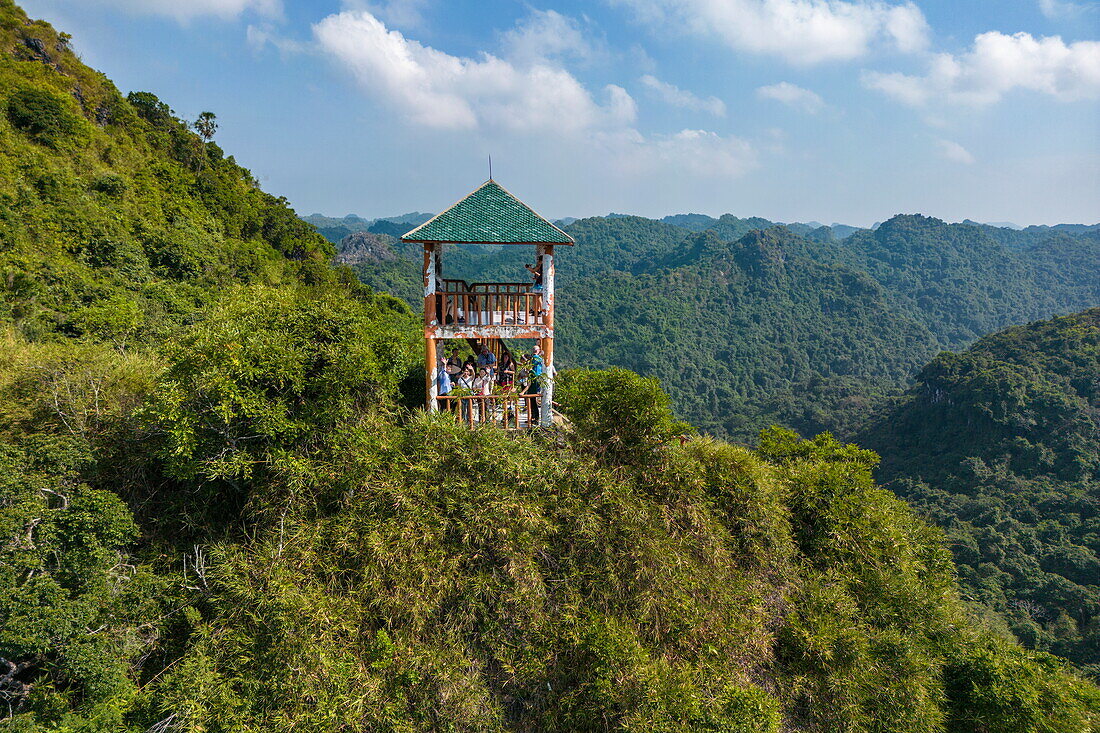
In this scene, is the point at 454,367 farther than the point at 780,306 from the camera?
No

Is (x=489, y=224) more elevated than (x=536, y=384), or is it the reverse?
(x=489, y=224)

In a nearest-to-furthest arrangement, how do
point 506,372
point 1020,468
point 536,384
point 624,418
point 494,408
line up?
1. point 624,418
2. point 494,408
3. point 536,384
4. point 506,372
5. point 1020,468

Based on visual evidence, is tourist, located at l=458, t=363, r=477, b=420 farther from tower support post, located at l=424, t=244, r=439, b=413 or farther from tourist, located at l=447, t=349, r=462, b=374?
tower support post, located at l=424, t=244, r=439, b=413

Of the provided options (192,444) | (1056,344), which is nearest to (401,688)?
(192,444)

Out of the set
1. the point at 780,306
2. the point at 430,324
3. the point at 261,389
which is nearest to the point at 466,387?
the point at 430,324

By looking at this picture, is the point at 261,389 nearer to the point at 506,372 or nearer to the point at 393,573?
the point at 393,573

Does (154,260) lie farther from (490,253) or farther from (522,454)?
(490,253)
